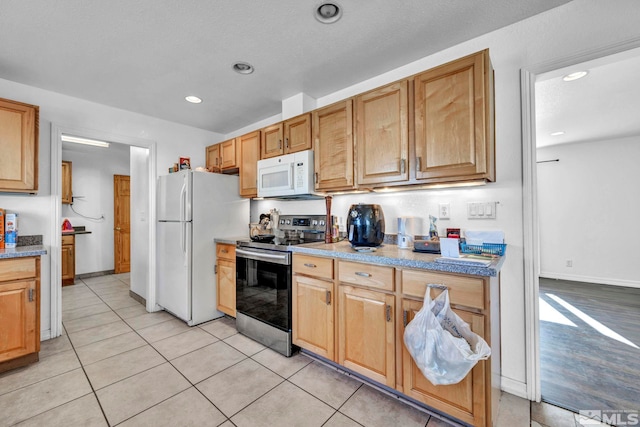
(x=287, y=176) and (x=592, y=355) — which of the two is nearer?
(x=592, y=355)

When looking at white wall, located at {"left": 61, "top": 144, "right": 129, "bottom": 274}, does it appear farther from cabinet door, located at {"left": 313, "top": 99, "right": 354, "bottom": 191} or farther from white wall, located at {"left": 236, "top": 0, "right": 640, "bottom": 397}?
white wall, located at {"left": 236, "top": 0, "right": 640, "bottom": 397}

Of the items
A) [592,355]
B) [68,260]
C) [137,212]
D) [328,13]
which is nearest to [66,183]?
[68,260]

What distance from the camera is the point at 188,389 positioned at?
1.78 m

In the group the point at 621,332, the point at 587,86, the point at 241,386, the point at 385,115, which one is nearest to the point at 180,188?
the point at 241,386

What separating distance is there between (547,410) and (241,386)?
1.91 metres

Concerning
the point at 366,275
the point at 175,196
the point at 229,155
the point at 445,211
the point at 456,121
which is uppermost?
the point at 229,155

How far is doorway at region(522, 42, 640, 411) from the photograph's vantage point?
1671mm

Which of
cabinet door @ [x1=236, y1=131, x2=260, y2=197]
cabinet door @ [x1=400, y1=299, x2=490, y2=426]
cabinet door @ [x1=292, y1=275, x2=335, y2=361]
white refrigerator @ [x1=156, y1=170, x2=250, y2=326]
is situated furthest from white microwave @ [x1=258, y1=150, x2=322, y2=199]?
cabinet door @ [x1=400, y1=299, x2=490, y2=426]

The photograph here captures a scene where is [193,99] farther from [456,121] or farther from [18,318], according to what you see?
[456,121]

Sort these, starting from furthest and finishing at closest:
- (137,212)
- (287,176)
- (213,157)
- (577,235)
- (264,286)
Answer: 1. (577,235)
2. (137,212)
3. (213,157)
4. (287,176)
5. (264,286)

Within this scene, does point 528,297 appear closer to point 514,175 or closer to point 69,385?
point 514,175

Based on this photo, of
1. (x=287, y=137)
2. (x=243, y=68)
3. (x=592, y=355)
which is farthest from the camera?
(x=287, y=137)

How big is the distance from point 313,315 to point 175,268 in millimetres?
1861

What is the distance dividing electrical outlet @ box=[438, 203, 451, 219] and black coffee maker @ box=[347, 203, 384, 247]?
1.51 feet
